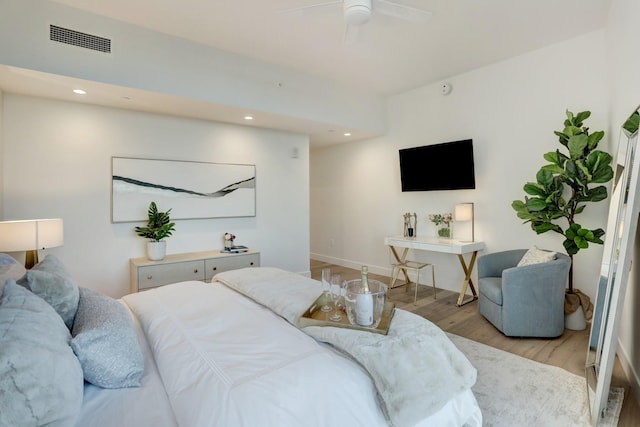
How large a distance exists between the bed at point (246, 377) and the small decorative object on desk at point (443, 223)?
3035 millimetres

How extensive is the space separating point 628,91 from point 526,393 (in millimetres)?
2318

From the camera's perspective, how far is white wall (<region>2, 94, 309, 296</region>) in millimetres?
3154

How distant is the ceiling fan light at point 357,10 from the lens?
7.51 ft

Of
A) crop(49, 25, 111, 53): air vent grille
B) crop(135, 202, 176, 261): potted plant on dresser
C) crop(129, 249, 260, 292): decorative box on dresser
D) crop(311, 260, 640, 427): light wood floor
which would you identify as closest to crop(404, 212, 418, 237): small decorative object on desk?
crop(311, 260, 640, 427): light wood floor

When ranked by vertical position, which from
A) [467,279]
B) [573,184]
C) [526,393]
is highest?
[573,184]

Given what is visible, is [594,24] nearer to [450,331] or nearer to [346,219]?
[450,331]

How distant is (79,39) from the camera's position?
2.81m

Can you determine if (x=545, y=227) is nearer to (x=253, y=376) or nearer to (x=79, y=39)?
(x=253, y=376)

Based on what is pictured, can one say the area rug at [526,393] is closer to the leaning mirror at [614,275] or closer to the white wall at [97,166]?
the leaning mirror at [614,275]

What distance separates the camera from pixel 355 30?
2580 millimetres

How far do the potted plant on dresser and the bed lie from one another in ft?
6.56

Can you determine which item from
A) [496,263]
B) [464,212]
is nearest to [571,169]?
[496,263]

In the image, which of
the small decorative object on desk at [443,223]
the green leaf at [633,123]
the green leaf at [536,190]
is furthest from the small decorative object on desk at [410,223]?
the green leaf at [633,123]

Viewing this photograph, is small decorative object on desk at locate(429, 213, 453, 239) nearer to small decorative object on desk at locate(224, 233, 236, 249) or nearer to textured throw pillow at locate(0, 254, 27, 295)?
small decorative object on desk at locate(224, 233, 236, 249)
